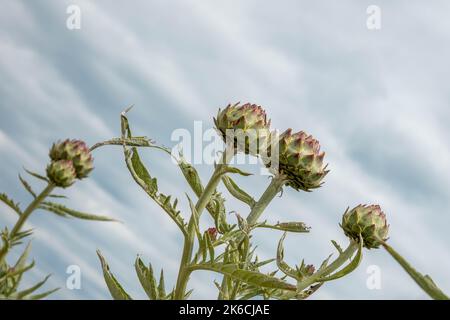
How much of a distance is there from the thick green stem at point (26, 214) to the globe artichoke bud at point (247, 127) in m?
0.96

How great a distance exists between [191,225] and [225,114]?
2.05ft

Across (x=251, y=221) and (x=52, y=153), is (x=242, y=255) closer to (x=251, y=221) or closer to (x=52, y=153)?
(x=251, y=221)

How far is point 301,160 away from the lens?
2.69m

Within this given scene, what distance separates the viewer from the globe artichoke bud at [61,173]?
1852mm

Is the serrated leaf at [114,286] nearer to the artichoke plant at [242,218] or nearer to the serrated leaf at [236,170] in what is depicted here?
the artichoke plant at [242,218]

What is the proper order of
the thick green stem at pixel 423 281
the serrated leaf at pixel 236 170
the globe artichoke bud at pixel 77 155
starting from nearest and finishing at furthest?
the thick green stem at pixel 423 281 → the globe artichoke bud at pixel 77 155 → the serrated leaf at pixel 236 170

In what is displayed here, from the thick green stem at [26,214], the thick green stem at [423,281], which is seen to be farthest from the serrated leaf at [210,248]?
the thick green stem at [423,281]

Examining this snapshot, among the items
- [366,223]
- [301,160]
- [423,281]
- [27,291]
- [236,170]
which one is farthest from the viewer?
[366,223]

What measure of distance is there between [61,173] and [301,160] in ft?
4.05

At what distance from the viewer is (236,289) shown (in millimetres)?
2389

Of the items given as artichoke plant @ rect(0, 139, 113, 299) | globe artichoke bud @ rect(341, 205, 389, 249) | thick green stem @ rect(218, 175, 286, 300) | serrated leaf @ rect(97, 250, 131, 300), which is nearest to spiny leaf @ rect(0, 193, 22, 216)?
artichoke plant @ rect(0, 139, 113, 299)

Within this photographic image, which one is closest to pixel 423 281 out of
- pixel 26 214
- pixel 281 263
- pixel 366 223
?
pixel 26 214

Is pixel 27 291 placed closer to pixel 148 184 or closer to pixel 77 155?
pixel 77 155
